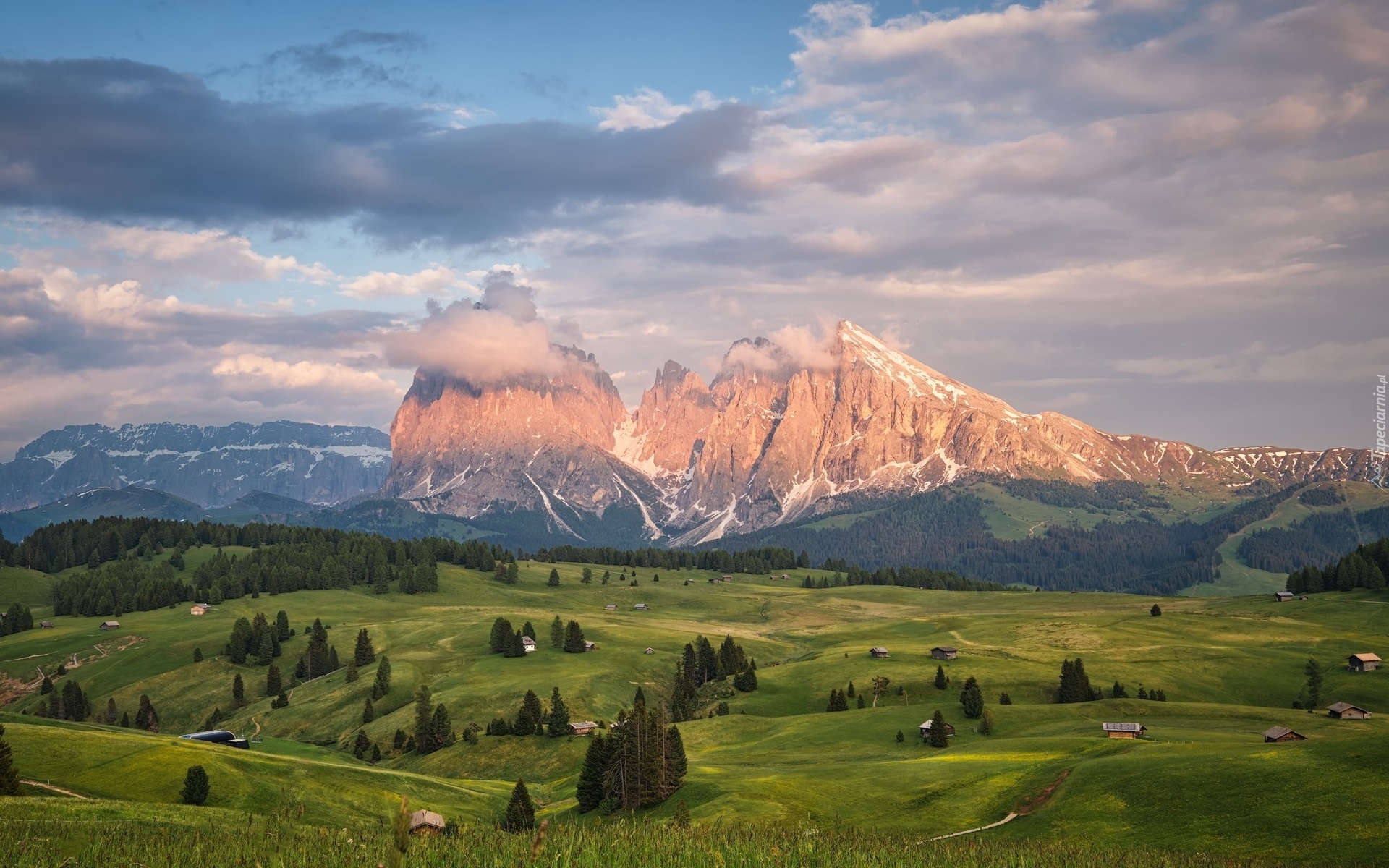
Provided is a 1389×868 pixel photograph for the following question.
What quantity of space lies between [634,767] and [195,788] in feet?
118

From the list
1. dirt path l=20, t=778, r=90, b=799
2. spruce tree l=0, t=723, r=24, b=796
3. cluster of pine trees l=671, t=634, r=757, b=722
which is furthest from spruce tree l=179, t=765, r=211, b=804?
cluster of pine trees l=671, t=634, r=757, b=722

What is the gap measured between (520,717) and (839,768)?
57.3 metres

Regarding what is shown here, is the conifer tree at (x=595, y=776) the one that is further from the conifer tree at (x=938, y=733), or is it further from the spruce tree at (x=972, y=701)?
the spruce tree at (x=972, y=701)

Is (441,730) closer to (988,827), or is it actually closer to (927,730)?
(927,730)

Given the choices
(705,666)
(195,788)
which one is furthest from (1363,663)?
(195,788)

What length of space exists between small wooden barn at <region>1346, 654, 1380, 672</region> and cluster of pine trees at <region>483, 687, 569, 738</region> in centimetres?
11921

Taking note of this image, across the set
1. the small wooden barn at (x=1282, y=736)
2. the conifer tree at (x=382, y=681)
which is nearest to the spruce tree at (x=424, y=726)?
the conifer tree at (x=382, y=681)

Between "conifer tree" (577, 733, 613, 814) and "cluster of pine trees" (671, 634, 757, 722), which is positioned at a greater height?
"conifer tree" (577, 733, 613, 814)

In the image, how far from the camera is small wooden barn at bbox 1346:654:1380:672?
14438 cm

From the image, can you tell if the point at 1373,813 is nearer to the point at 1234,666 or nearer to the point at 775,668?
the point at 1234,666

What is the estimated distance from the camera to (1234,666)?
15425cm

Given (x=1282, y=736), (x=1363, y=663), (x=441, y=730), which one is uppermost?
(x=1282, y=736)

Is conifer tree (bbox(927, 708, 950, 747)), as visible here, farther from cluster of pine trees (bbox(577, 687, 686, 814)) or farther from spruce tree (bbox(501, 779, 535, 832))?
spruce tree (bbox(501, 779, 535, 832))

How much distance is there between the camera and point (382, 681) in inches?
6781
